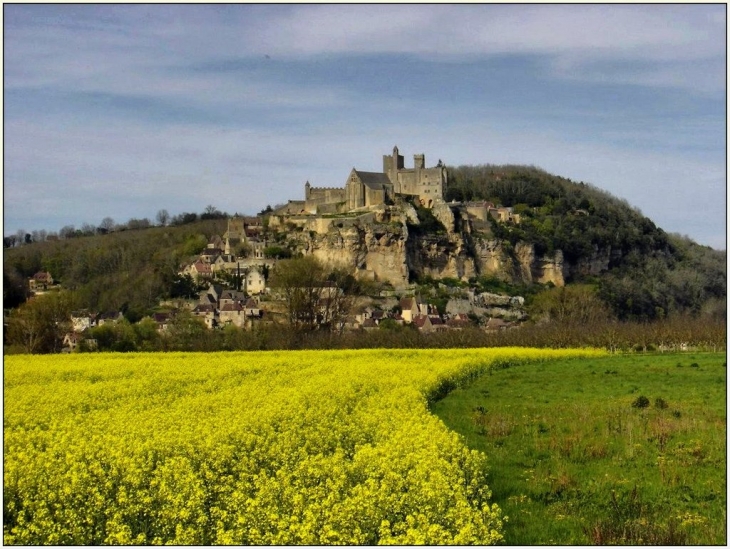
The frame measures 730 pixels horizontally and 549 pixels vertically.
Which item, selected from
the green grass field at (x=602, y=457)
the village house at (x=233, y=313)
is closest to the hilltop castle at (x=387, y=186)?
the village house at (x=233, y=313)

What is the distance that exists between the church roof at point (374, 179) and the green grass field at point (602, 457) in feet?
276

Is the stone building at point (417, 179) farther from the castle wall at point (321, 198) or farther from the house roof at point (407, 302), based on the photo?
the house roof at point (407, 302)

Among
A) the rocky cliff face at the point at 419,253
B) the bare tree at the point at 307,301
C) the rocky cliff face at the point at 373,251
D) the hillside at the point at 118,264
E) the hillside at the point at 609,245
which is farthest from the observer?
the hillside at the point at 609,245

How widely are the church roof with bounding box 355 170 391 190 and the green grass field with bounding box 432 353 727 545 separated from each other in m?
84.1

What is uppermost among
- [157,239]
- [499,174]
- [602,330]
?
[499,174]

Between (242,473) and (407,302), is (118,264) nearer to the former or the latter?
(407,302)

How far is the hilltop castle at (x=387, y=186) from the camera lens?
107062 millimetres

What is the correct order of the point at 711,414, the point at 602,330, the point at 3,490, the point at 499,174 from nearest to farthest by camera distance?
1. the point at 3,490
2. the point at 711,414
3. the point at 602,330
4. the point at 499,174

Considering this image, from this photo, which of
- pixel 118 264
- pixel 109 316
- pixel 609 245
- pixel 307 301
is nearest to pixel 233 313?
pixel 109 316

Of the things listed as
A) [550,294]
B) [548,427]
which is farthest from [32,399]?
[550,294]

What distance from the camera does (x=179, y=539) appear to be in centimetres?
820

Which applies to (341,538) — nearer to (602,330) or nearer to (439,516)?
(439,516)

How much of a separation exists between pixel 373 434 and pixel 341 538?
4907 millimetres

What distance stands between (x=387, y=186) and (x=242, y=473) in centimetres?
9792
